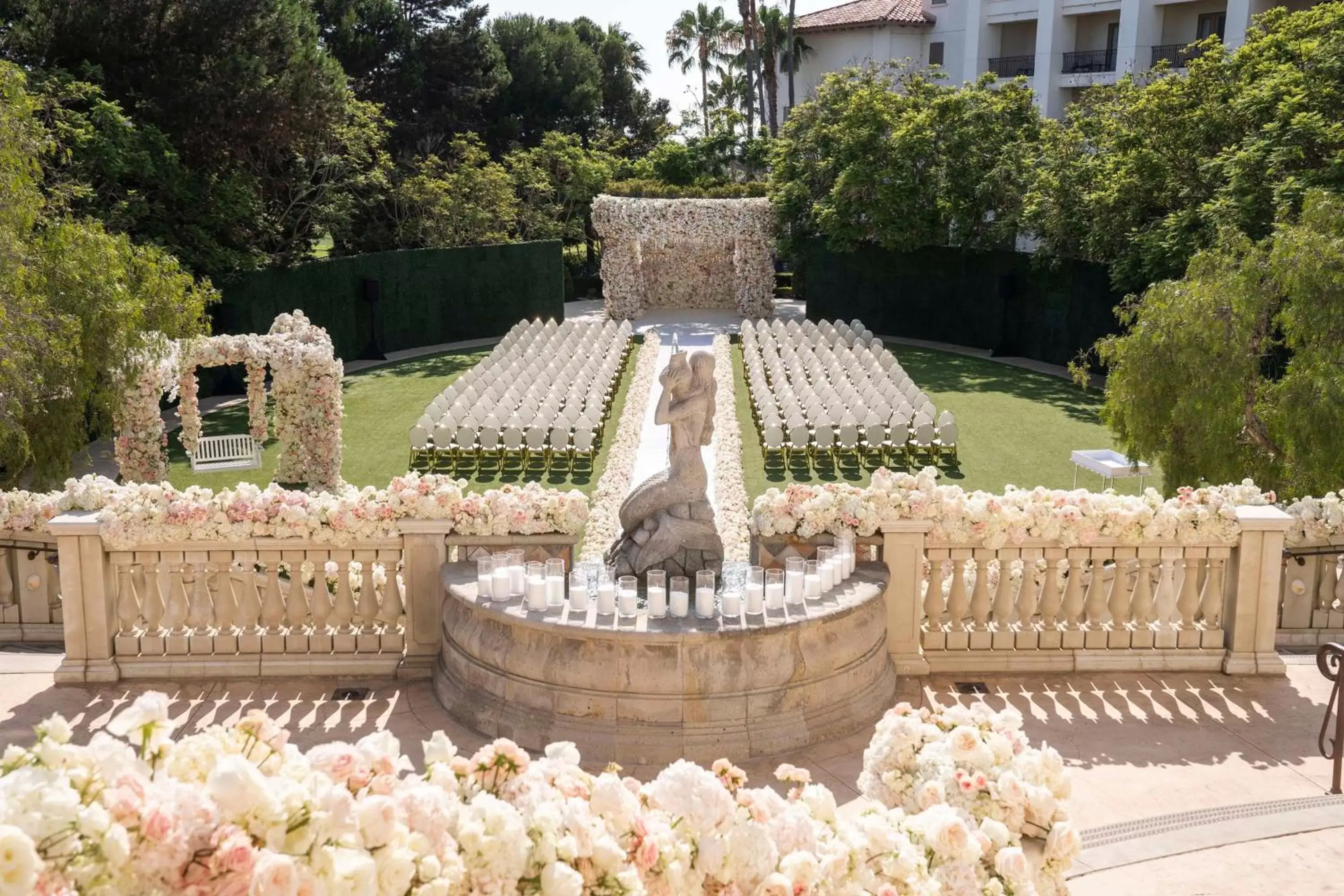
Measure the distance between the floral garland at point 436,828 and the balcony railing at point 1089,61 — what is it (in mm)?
36466

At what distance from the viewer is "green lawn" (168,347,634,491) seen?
17453 millimetres

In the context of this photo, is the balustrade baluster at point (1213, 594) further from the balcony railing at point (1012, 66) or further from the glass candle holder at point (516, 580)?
the balcony railing at point (1012, 66)

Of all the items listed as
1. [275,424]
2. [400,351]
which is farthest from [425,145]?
[275,424]

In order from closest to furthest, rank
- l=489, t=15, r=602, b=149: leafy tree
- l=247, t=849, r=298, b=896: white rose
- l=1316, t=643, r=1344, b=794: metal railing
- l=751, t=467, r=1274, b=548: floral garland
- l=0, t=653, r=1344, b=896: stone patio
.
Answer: l=247, t=849, r=298, b=896: white rose, l=0, t=653, r=1344, b=896: stone patio, l=1316, t=643, r=1344, b=794: metal railing, l=751, t=467, r=1274, b=548: floral garland, l=489, t=15, r=602, b=149: leafy tree

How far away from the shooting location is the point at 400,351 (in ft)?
95.9

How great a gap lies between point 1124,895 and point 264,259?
2279 centimetres

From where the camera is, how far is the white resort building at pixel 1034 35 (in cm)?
3459

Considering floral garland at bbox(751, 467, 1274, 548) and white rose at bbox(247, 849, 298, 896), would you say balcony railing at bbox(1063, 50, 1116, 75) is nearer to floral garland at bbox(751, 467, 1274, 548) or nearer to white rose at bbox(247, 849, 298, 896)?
floral garland at bbox(751, 467, 1274, 548)

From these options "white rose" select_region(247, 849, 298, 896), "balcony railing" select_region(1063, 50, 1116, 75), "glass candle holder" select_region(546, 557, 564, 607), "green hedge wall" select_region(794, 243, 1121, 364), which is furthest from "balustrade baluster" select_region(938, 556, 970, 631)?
"balcony railing" select_region(1063, 50, 1116, 75)

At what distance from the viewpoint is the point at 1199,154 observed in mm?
21828

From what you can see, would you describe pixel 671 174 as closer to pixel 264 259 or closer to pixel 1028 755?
pixel 264 259

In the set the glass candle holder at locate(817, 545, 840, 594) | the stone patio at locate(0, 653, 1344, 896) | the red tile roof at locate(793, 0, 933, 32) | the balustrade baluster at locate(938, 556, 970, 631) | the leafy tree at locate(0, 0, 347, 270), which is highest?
the red tile roof at locate(793, 0, 933, 32)

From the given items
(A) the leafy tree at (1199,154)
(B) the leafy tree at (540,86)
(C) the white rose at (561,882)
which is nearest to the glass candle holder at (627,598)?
(C) the white rose at (561,882)

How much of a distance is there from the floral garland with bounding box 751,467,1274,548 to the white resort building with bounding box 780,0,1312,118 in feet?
88.8
